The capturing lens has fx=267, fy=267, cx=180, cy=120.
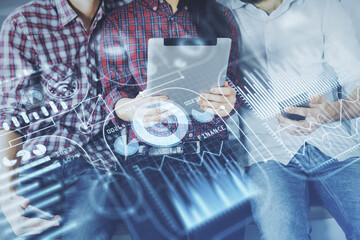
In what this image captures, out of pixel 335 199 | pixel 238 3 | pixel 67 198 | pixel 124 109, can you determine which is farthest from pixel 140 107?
pixel 335 199

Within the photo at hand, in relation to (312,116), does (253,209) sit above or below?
below

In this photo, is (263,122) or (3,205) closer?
(3,205)

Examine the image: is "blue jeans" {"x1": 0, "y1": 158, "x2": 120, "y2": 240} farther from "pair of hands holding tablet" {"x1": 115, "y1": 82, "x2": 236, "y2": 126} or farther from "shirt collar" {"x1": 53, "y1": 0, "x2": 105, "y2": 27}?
"shirt collar" {"x1": 53, "y1": 0, "x2": 105, "y2": 27}

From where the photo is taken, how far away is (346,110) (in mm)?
739

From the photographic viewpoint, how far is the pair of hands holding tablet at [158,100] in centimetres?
67

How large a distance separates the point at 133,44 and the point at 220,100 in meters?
0.27

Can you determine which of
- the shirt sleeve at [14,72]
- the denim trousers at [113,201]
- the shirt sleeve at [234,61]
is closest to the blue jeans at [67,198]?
the denim trousers at [113,201]

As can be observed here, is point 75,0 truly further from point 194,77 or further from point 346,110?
point 346,110

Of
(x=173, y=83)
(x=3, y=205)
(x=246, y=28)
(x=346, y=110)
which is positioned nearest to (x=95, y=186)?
(x=3, y=205)

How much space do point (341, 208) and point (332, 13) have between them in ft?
1.72

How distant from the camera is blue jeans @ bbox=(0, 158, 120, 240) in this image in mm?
615

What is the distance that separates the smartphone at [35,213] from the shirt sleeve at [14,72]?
7.0 inches

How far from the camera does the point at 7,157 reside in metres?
0.62

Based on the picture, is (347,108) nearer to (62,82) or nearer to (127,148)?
(127,148)
